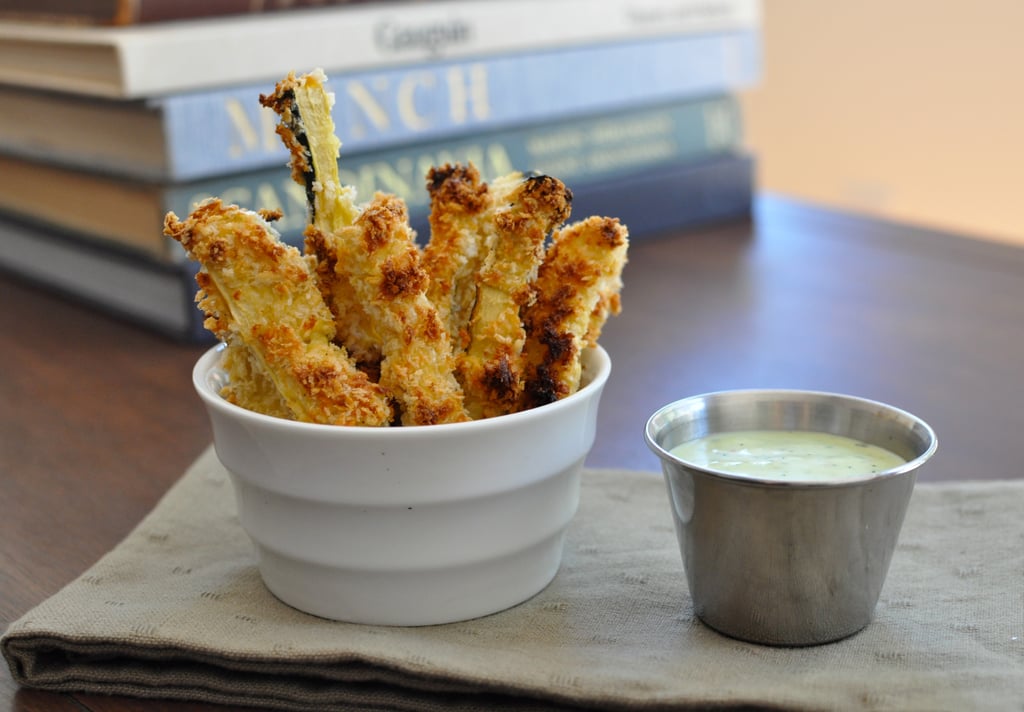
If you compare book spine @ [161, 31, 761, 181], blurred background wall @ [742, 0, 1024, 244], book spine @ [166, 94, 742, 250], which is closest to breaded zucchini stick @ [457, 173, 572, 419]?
book spine @ [166, 94, 742, 250]

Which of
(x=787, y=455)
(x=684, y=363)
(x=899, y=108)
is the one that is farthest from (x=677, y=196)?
(x=899, y=108)

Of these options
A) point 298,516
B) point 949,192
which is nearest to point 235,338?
point 298,516

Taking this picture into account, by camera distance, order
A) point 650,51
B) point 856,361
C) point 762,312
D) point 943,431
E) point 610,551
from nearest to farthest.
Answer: point 610,551, point 943,431, point 856,361, point 762,312, point 650,51

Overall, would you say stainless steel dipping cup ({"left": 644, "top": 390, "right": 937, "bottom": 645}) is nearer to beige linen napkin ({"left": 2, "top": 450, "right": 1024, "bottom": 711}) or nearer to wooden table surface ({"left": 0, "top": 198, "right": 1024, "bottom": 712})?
beige linen napkin ({"left": 2, "top": 450, "right": 1024, "bottom": 711})

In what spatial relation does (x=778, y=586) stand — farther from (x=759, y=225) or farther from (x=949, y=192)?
(x=949, y=192)

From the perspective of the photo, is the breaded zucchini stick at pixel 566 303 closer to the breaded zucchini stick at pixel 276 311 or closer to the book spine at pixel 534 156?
the breaded zucchini stick at pixel 276 311

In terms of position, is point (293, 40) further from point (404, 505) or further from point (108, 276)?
point (404, 505)

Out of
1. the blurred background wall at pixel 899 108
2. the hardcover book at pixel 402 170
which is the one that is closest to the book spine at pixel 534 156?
the hardcover book at pixel 402 170
